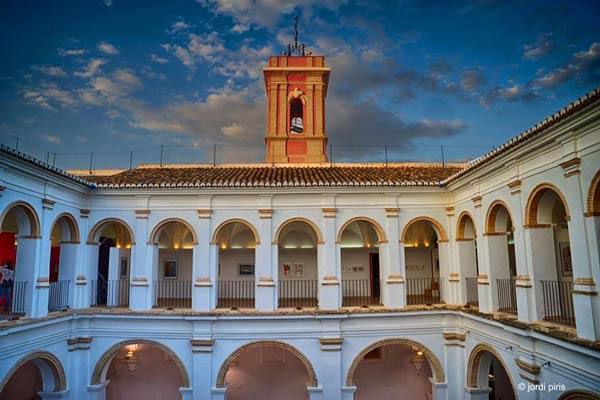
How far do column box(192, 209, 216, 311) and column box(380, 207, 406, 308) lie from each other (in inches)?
219

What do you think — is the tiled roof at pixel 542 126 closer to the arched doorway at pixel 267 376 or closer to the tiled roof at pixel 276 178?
the tiled roof at pixel 276 178

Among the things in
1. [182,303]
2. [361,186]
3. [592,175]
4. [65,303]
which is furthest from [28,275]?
[592,175]

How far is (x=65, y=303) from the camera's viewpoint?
1408 cm

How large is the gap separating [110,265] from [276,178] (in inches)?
252

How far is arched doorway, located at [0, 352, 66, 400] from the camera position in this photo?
43.2ft

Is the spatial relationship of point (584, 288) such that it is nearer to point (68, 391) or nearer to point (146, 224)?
→ point (146, 224)

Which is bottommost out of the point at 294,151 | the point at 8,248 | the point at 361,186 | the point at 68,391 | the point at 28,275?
the point at 68,391

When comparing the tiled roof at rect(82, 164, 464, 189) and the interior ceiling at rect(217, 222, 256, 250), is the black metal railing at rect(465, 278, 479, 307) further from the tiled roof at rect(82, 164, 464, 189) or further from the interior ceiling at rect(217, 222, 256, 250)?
the interior ceiling at rect(217, 222, 256, 250)

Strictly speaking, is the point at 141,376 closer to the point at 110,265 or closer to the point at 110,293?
the point at 110,293

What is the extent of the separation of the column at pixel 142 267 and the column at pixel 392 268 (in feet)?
24.9

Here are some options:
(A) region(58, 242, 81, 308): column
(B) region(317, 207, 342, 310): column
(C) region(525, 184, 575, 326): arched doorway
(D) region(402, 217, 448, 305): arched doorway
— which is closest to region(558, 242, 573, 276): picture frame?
(C) region(525, 184, 575, 326): arched doorway

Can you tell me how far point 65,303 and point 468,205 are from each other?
12.9 metres

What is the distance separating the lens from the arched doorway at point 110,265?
14.9 meters

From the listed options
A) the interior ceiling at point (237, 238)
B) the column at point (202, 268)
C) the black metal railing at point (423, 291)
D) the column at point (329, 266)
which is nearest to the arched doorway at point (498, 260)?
the black metal railing at point (423, 291)
